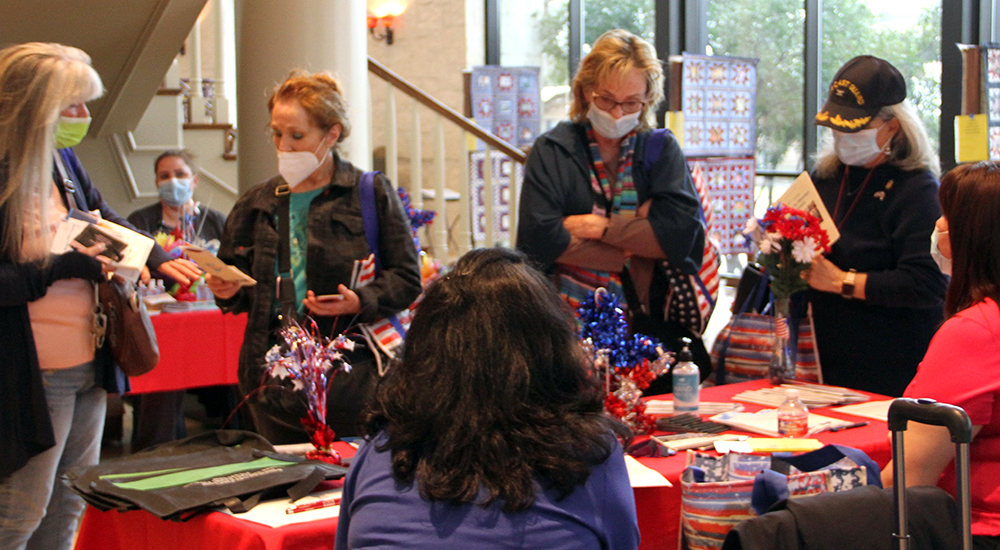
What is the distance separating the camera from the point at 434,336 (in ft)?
4.44

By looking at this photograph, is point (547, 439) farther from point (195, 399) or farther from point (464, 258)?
point (195, 399)

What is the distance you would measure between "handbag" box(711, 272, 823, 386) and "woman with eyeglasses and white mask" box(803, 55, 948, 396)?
0.03 m

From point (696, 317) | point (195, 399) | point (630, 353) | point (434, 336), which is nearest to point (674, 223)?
point (696, 317)

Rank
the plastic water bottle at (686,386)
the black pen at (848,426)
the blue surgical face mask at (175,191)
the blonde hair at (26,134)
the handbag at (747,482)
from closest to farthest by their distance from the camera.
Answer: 1. the handbag at (747,482)
2. the blonde hair at (26,134)
3. the black pen at (848,426)
4. the plastic water bottle at (686,386)
5. the blue surgical face mask at (175,191)

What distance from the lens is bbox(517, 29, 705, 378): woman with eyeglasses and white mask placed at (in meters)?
2.78

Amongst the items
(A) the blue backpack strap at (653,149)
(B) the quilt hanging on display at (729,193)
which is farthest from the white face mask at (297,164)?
(B) the quilt hanging on display at (729,193)

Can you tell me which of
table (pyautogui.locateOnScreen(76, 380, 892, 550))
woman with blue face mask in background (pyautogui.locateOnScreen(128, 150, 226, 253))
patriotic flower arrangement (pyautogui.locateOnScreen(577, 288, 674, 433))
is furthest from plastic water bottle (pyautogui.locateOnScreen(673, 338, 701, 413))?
woman with blue face mask in background (pyautogui.locateOnScreen(128, 150, 226, 253))

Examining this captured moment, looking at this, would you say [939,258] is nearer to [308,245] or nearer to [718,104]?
[308,245]

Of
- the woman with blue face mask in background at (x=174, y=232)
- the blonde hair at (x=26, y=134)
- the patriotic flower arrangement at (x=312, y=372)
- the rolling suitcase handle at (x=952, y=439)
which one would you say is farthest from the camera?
the woman with blue face mask in background at (x=174, y=232)

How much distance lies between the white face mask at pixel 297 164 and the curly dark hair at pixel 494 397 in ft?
3.69

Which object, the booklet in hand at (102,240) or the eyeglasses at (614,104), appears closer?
the booklet in hand at (102,240)

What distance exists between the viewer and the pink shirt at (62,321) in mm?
2307

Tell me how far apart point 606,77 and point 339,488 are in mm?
1458

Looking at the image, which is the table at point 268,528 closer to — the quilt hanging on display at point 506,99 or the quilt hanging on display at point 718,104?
the quilt hanging on display at point 718,104
